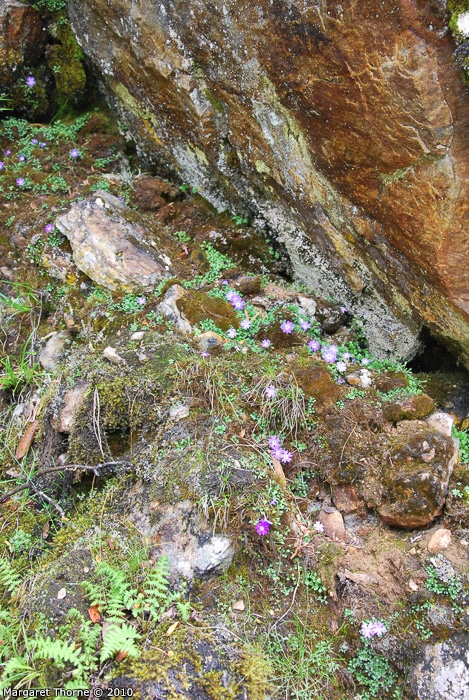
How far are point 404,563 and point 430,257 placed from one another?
65.3 inches

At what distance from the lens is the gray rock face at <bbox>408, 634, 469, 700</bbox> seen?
89.0 inches

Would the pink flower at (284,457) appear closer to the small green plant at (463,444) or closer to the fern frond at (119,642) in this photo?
the small green plant at (463,444)

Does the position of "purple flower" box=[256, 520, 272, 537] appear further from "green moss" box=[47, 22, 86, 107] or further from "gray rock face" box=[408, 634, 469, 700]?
"green moss" box=[47, 22, 86, 107]

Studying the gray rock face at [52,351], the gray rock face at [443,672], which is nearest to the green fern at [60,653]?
the gray rock face at [443,672]

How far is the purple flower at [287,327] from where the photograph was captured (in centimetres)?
361

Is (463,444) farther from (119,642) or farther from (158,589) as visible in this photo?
(119,642)

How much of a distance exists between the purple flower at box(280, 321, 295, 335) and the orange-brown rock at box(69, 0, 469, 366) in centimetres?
46

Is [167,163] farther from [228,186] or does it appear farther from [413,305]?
[413,305]

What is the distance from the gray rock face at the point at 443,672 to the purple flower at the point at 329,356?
5.55ft

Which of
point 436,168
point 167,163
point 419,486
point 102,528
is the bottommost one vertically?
point 102,528

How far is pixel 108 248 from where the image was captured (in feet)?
12.7

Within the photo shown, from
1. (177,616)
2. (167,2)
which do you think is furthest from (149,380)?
(167,2)

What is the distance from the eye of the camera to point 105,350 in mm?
3420

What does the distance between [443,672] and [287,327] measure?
2.11 meters
